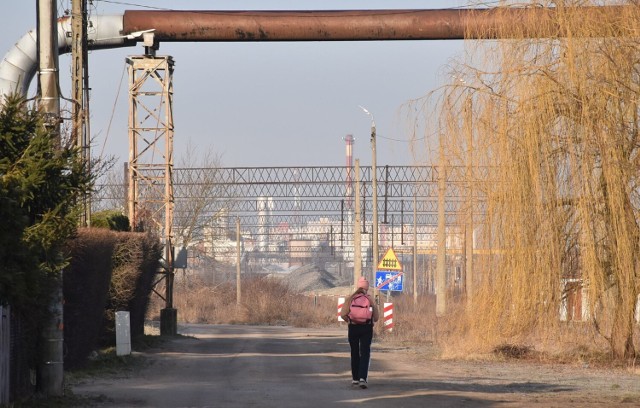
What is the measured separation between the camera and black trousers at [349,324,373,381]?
17.3 metres

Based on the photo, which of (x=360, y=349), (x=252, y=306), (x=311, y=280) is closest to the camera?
(x=360, y=349)

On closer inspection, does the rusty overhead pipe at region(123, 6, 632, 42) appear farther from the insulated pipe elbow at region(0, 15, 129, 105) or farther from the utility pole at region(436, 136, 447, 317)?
the utility pole at region(436, 136, 447, 317)

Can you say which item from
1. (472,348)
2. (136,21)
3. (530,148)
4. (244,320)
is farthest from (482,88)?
(244,320)

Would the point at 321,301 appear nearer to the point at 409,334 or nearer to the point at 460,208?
the point at 409,334

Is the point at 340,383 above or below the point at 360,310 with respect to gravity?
below

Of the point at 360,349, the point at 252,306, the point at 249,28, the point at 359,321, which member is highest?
the point at 249,28

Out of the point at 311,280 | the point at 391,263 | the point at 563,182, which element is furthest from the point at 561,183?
the point at 311,280

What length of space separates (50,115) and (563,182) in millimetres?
11334

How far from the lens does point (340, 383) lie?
730 inches

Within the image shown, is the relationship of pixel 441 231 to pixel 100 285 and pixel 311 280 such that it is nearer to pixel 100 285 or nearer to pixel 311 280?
pixel 100 285

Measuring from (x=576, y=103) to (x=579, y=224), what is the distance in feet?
8.07

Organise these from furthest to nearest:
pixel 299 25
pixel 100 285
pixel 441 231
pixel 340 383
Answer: pixel 299 25, pixel 441 231, pixel 100 285, pixel 340 383

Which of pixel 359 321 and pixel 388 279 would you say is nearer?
pixel 359 321

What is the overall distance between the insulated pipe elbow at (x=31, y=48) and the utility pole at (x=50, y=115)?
12882mm
